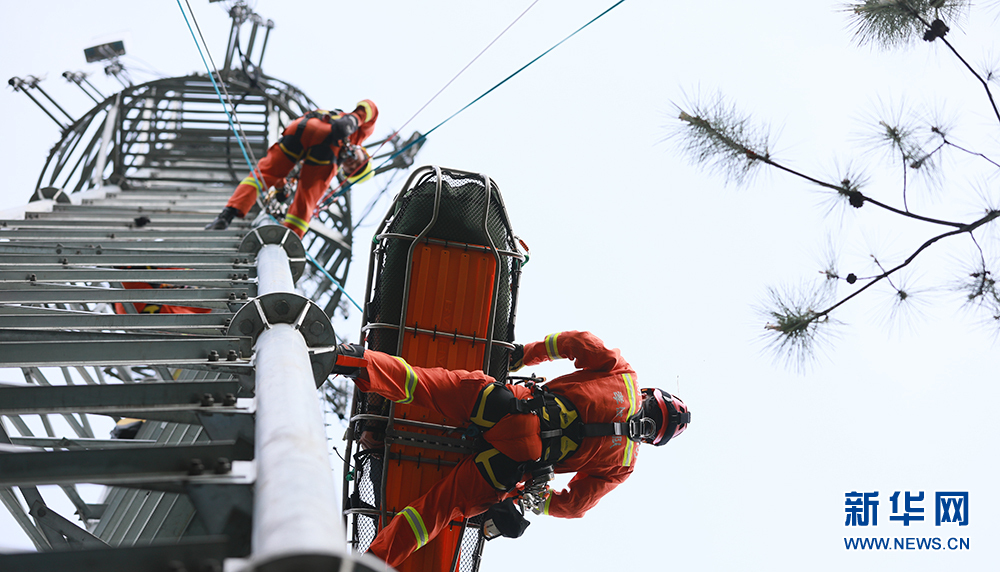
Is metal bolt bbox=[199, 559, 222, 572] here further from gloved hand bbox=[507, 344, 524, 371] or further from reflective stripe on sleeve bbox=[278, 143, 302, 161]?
reflective stripe on sleeve bbox=[278, 143, 302, 161]

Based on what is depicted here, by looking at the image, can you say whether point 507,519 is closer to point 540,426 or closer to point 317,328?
point 540,426

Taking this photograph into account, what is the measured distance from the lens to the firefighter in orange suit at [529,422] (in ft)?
13.2

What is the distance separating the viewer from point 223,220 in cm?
609

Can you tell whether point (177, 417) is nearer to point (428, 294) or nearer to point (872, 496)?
point (428, 294)

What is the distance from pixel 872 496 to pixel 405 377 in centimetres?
580

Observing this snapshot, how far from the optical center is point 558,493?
4957 millimetres

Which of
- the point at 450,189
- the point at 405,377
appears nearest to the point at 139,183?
the point at 450,189

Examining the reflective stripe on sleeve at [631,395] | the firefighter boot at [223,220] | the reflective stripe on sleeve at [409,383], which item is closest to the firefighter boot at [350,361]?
the reflective stripe on sleeve at [409,383]

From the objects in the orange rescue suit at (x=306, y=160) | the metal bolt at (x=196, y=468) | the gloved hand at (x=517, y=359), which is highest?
the orange rescue suit at (x=306, y=160)

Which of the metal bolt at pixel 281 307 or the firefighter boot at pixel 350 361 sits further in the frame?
the firefighter boot at pixel 350 361

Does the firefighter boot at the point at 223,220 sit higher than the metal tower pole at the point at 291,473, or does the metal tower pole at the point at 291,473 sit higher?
the firefighter boot at the point at 223,220

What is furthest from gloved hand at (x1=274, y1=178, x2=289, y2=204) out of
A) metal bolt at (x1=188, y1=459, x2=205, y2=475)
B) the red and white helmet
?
metal bolt at (x1=188, y1=459, x2=205, y2=475)

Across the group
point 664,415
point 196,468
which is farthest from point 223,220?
point 196,468

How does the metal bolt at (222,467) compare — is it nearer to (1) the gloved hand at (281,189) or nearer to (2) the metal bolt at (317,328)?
(2) the metal bolt at (317,328)
